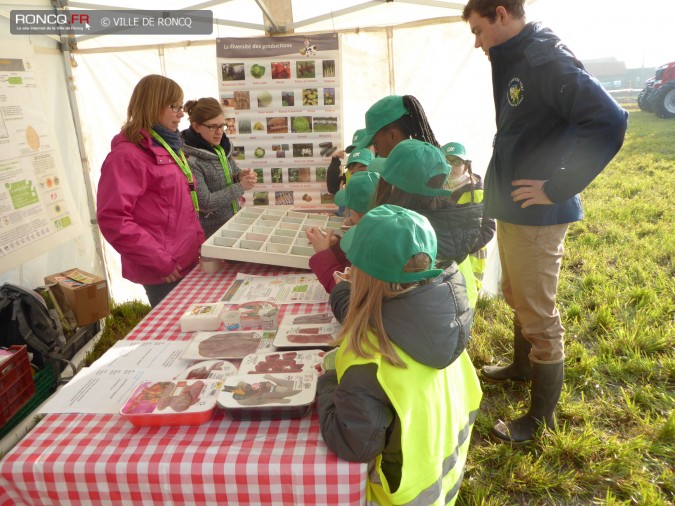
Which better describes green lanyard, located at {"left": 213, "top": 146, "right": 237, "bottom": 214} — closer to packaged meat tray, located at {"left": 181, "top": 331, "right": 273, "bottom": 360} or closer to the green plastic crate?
packaged meat tray, located at {"left": 181, "top": 331, "right": 273, "bottom": 360}

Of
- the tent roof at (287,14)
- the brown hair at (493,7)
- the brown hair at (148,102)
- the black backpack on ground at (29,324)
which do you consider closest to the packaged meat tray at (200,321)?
the brown hair at (148,102)

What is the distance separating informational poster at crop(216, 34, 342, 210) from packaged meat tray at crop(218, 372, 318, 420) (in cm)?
281

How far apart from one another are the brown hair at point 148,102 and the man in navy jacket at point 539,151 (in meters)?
1.45

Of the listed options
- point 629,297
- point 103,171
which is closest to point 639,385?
point 629,297

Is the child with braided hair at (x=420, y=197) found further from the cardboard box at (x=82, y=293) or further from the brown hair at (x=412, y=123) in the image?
the cardboard box at (x=82, y=293)

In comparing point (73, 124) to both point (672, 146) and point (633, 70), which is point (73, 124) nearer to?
point (672, 146)

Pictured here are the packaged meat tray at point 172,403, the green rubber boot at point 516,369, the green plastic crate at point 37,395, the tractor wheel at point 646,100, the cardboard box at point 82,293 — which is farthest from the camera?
the tractor wheel at point 646,100

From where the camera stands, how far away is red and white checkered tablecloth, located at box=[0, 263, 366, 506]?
1.09m

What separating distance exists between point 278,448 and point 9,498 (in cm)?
67

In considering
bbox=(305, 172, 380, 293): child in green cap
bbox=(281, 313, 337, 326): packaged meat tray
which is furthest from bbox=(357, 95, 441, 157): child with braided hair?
bbox=(281, 313, 337, 326): packaged meat tray

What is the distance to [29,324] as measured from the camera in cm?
309

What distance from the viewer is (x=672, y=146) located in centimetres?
906

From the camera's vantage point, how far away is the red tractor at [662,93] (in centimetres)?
1137

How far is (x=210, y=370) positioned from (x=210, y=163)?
1.76m
